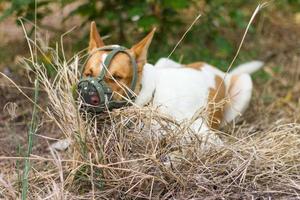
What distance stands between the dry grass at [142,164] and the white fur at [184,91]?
0.46ft

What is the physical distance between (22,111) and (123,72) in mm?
1372

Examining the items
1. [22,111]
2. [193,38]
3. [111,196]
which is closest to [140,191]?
[111,196]

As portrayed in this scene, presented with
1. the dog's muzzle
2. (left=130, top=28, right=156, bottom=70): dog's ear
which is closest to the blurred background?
(left=130, top=28, right=156, bottom=70): dog's ear

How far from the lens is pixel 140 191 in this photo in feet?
9.77

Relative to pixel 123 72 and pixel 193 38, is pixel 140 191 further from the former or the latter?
pixel 193 38

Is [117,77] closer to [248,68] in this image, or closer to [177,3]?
[177,3]

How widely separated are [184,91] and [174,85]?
0.25 feet

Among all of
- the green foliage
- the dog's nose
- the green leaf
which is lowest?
the green foliage

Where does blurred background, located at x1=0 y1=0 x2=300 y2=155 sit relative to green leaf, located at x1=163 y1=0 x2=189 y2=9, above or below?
below

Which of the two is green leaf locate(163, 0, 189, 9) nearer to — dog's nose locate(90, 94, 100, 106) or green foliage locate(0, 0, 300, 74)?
green foliage locate(0, 0, 300, 74)

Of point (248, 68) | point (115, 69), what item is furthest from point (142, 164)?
point (248, 68)

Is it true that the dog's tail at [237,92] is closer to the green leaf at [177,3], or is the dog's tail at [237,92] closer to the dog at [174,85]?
the dog at [174,85]

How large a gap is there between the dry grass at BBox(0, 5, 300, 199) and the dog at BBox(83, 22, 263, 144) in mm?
115

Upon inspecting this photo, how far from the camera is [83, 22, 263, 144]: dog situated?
3156 millimetres
